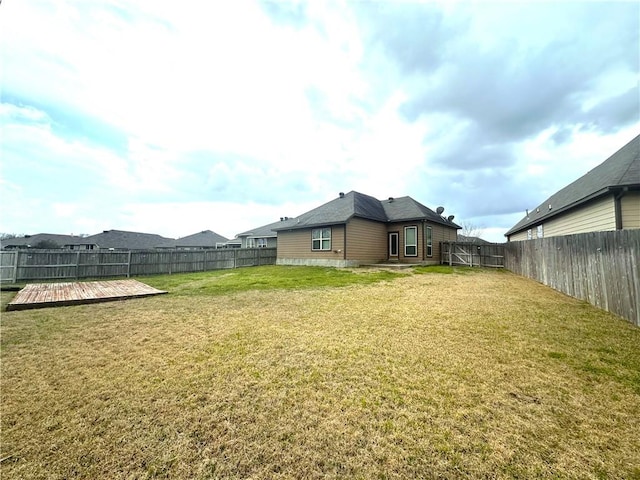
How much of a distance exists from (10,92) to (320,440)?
10.2 m

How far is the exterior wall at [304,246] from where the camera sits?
52.9ft

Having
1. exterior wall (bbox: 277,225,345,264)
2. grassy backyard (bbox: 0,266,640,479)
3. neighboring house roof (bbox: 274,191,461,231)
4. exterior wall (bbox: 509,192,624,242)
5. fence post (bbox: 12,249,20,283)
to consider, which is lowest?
grassy backyard (bbox: 0,266,640,479)

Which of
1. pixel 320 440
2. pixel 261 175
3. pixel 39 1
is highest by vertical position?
pixel 261 175

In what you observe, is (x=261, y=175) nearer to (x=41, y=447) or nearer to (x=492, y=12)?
(x=492, y=12)

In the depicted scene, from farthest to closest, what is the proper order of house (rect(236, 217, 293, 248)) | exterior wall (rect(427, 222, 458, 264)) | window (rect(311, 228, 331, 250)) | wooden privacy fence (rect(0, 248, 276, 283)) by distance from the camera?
house (rect(236, 217, 293, 248)) < exterior wall (rect(427, 222, 458, 264)) < window (rect(311, 228, 331, 250)) < wooden privacy fence (rect(0, 248, 276, 283))

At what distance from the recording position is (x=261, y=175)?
22984mm

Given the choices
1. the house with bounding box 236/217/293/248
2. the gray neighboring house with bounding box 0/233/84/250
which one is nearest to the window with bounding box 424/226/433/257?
the house with bounding box 236/217/293/248

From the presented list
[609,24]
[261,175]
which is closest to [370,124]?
[609,24]

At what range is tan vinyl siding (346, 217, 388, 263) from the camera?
53.0 feet

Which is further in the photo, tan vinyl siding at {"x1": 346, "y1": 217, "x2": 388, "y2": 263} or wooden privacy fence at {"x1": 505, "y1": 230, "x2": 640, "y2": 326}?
tan vinyl siding at {"x1": 346, "y1": 217, "x2": 388, "y2": 263}

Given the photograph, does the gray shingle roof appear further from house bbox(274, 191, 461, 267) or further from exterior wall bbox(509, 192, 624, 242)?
exterior wall bbox(509, 192, 624, 242)

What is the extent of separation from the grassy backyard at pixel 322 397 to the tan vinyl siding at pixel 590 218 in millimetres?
6472

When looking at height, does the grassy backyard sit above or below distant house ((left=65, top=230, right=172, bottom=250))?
below

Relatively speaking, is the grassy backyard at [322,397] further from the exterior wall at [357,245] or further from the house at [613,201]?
the exterior wall at [357,245]
